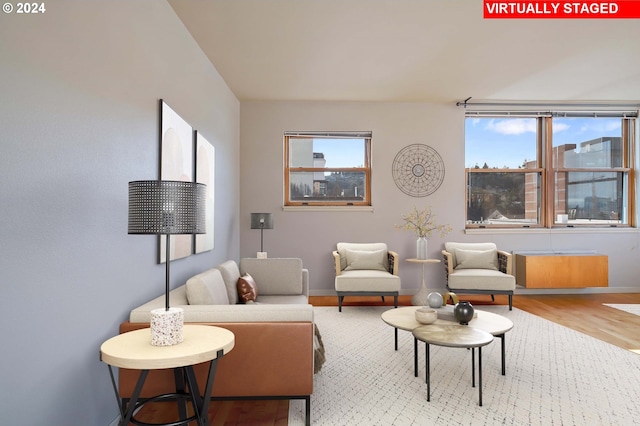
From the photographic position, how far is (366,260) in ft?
17.3

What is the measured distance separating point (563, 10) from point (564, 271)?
3677mm

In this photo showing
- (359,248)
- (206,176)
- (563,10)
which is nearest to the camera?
(563,10)

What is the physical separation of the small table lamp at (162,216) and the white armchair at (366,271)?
323 cm

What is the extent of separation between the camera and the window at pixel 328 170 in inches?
239

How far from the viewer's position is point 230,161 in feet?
17.3

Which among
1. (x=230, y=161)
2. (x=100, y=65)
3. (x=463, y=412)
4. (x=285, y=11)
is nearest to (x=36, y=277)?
(x=100, y=65)

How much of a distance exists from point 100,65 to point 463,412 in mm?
2759

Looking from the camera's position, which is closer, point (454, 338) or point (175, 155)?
point (454, 338)

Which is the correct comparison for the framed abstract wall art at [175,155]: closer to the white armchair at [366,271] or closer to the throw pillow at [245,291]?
the throw pillow at [245,291]

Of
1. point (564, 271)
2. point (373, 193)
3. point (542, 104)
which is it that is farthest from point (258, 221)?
point (542, 104)

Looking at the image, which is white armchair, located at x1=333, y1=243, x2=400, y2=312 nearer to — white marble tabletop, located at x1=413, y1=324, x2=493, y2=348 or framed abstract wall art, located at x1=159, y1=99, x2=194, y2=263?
white marble tabletop, located at x1=413, y1=324, x2=493, y2=348

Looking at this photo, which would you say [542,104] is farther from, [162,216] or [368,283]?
[162,216]

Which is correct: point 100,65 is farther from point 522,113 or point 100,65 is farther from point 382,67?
point 522,113

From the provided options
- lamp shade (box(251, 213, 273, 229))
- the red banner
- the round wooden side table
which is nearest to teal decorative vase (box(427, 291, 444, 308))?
the round wooden side table
